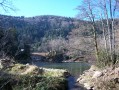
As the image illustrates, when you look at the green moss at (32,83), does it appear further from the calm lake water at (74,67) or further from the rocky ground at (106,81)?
the calm lake water at (74,67)

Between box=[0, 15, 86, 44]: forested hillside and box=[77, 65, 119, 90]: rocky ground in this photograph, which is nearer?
box=[77, 65, 119, 90]: rocky ground

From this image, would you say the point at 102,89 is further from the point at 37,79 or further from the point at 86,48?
the point at 86,48

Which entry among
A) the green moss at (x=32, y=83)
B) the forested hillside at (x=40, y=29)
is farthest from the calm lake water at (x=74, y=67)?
the green moss at (x=32, y=83)

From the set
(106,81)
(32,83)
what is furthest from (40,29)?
(32,83)

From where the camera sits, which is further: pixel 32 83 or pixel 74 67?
pixel 74 67

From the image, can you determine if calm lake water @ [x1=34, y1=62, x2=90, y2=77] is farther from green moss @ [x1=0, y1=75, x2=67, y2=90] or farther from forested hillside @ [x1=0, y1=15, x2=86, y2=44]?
green moss @ [x1=0, y1=75, x2=67, y2=90]

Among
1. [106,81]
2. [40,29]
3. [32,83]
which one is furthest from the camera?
[40,29]

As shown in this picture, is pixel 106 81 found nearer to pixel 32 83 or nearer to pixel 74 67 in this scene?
pixel 32 83

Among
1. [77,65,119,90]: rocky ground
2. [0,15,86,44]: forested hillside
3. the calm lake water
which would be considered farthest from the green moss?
[0,15,86,44]: forested hillside

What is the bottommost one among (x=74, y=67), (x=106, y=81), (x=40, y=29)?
(x=74, y=67)

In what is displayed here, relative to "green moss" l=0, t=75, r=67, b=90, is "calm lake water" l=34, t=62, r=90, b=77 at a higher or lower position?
lower

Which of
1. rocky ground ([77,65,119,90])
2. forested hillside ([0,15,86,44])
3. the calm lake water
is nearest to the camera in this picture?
rocky ground ([77,65,119,90])

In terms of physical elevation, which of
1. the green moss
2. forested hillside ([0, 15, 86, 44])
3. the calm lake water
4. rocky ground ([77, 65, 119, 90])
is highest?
forested hillside ([0, 15, 86, 44])

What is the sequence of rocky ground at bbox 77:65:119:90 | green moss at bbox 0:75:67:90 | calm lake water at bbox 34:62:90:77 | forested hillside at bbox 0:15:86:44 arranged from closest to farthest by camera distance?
green moss at bbox 0:75:67:90 < rocky ground at bbox 77:65:119:90 < calm lake water at bbox 34:62:90:77 < forested hillside at bbox 0:15:86:44
